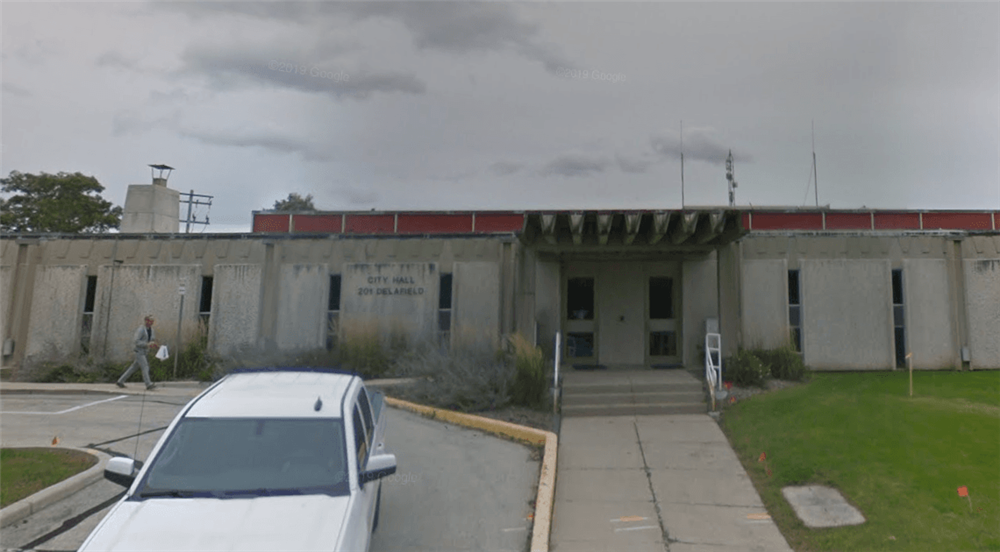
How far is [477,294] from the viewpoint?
1479 centimetres

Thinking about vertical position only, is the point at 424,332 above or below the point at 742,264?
below

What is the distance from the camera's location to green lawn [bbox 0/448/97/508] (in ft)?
20.8

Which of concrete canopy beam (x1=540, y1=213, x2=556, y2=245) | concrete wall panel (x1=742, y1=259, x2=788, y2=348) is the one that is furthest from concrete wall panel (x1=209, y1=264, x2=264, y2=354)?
concrete wall panel (x1=742, y1=259, x2=788, y2=348)

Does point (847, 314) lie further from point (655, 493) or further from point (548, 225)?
point (655, 493)

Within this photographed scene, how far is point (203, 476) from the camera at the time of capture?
4.23 meters

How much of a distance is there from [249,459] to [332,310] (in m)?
11.1

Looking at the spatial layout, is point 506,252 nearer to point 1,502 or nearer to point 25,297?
point 1,502

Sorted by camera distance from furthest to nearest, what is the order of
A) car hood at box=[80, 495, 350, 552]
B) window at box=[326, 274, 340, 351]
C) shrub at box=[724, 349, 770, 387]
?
window at box=[326, 274, 340, 351], shrub at box=[724, 349, 770, 387], car hood at box=[80, 495, 350, 552]

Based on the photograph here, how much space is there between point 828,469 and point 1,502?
889cm

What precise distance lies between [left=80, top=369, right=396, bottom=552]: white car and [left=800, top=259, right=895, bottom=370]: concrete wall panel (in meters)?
12.0

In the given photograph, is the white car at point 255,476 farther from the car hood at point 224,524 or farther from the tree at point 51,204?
the tree at point 51,204

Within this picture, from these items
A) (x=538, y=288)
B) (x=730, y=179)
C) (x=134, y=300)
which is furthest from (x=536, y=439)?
(x=730, y=179)

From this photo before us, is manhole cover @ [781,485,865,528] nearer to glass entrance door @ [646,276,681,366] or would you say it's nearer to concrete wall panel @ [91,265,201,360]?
glass entrance door @ [646,276,681,366]

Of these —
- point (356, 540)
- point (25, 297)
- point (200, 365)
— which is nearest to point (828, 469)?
point (356, 540)
